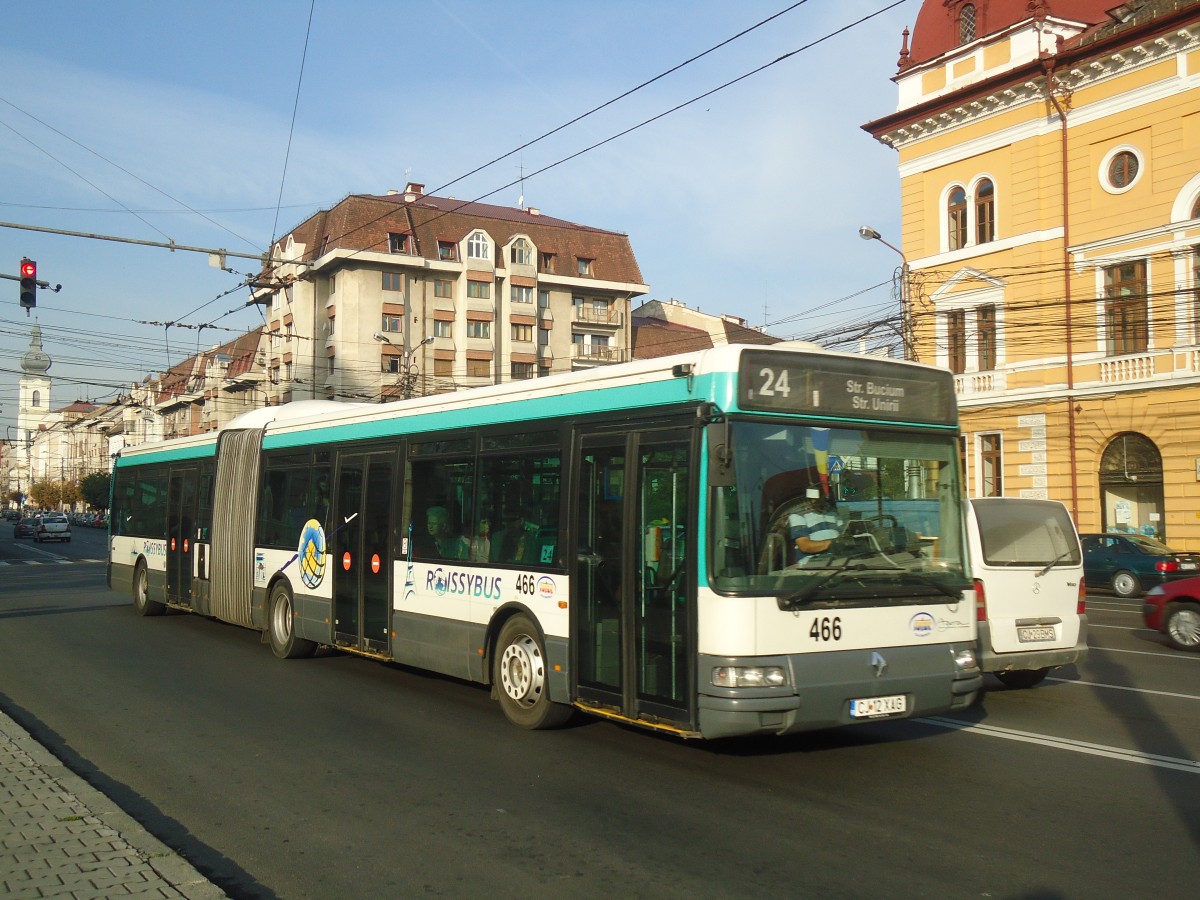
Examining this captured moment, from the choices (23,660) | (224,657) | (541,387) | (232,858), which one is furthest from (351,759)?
(23,660)

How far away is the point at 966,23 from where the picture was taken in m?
33.2

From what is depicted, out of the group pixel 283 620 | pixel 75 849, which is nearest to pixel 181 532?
pixel 283 620

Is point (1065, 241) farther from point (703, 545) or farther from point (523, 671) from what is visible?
point (703, 545)

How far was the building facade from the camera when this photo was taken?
60.4m

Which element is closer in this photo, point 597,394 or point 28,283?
point 597,394

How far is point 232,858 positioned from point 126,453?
54.7 ft

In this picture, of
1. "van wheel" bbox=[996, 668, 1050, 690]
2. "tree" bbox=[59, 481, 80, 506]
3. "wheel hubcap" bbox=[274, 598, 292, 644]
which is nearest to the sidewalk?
"wheel hubcap" bbox=[274, 598, 292, 644]

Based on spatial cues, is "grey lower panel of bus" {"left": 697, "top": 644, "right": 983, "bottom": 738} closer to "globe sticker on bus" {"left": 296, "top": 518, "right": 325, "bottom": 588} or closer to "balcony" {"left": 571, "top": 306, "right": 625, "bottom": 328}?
"globe sticker on bus" {"left": 296, "top": 518, "right": 325, "bottom": 588}

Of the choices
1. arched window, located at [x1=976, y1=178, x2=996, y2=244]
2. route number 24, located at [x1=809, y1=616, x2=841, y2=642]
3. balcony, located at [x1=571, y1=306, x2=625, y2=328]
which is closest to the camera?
route number 24, located at [x1=809, y1=616, x2=841, y2=642]

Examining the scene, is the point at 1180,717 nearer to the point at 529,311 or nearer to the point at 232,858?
the point at 232,858

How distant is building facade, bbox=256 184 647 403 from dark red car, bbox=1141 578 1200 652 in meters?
46.0

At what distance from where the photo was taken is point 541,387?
360 inches

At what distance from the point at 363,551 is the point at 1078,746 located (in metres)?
7.21

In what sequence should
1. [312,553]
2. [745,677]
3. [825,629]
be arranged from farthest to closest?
[312,553] < [825,629] < [745,677]
